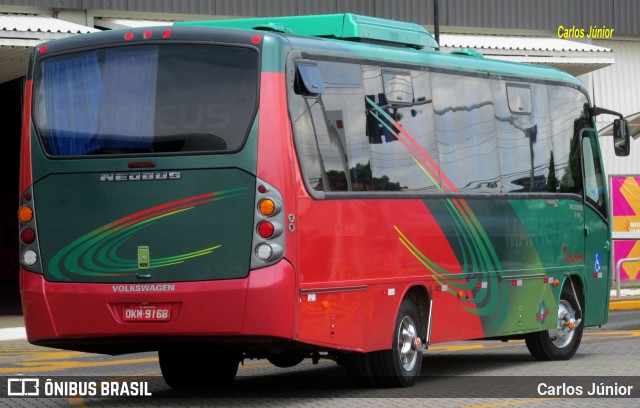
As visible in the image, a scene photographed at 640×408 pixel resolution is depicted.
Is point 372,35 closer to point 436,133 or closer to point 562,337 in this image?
point 436,133

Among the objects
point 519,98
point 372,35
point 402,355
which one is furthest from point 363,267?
point 519,98

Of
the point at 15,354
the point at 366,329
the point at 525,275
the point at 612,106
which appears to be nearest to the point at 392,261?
the point at 366,329

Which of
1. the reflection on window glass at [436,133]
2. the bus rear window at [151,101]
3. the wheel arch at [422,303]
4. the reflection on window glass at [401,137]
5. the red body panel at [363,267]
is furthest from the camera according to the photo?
the wheel arch at [422,303]

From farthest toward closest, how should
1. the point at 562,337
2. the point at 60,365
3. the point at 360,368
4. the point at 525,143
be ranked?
the point at 562,337
the point at 60,365
the point at 525,143
the point at 360,368

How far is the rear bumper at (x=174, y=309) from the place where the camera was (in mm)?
11492

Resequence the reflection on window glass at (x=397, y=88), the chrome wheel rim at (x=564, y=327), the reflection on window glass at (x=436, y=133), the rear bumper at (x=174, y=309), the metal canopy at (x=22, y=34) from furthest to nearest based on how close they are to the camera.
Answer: the metal canopy at (x=22, y=34), the chrome wheel rim at (x=564, y=327), the reflection on window glass at (x=397, y=88), the reflection on window glass at (x=436, y=133), the rear bumper at (x=174, y=309)

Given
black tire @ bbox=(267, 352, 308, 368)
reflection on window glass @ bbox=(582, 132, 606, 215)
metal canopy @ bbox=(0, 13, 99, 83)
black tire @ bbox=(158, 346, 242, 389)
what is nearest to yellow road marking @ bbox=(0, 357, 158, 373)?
black tire @ bbox=(158, 346, 242, 389)

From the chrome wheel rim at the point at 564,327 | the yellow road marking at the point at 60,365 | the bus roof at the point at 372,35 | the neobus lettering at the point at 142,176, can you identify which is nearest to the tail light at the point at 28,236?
the neobus lettering at the point at 142,176

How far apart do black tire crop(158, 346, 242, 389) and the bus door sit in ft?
17.1

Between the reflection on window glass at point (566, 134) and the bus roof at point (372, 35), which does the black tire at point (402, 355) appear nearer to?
the bus roof at point (372, 35)

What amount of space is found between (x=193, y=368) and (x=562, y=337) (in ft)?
16.2

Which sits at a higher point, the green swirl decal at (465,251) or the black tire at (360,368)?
the green swirl decal at (465,251)

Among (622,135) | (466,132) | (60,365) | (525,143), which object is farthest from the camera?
(622,135)

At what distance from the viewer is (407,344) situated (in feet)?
44.6
